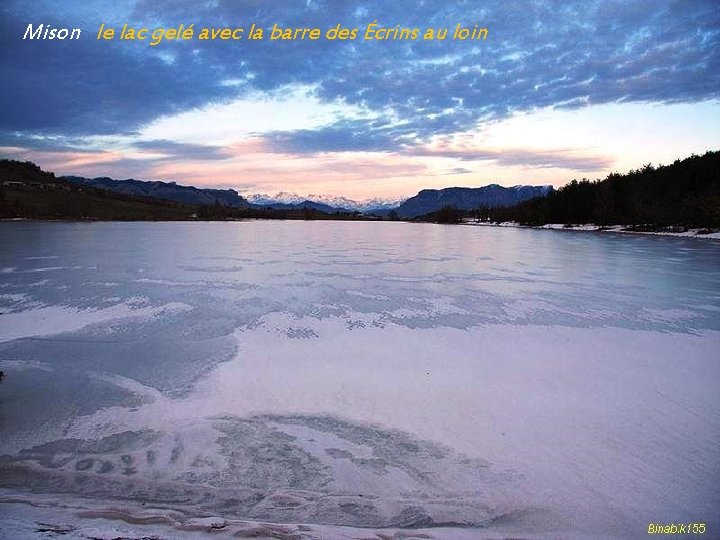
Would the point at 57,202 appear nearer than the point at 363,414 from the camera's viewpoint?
No

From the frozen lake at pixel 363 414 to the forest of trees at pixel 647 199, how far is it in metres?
52.0

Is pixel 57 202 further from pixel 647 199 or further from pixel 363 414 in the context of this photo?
pixel 363 414

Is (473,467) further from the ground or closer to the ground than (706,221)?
closer to the ground

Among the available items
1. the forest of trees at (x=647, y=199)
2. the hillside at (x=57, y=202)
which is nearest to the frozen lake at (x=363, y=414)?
the forest of trees at (x=647, y=199)

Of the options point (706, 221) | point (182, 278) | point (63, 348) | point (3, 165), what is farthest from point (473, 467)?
point (3, 165)

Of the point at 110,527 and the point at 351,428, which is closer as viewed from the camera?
the point at 110,527

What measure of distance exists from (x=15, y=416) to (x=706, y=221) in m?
62.2

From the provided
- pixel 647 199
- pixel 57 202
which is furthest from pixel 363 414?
pixel 57 202

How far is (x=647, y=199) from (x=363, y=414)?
73352mm

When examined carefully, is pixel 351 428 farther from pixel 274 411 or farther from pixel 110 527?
pixel 110 527

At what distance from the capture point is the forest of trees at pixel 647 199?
5234 cm

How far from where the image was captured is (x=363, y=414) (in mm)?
4992

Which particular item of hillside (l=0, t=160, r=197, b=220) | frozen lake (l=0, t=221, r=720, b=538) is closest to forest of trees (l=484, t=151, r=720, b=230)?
frozen lake (l=0, t=221, r=720, b=538)

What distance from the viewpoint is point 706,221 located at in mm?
49156
